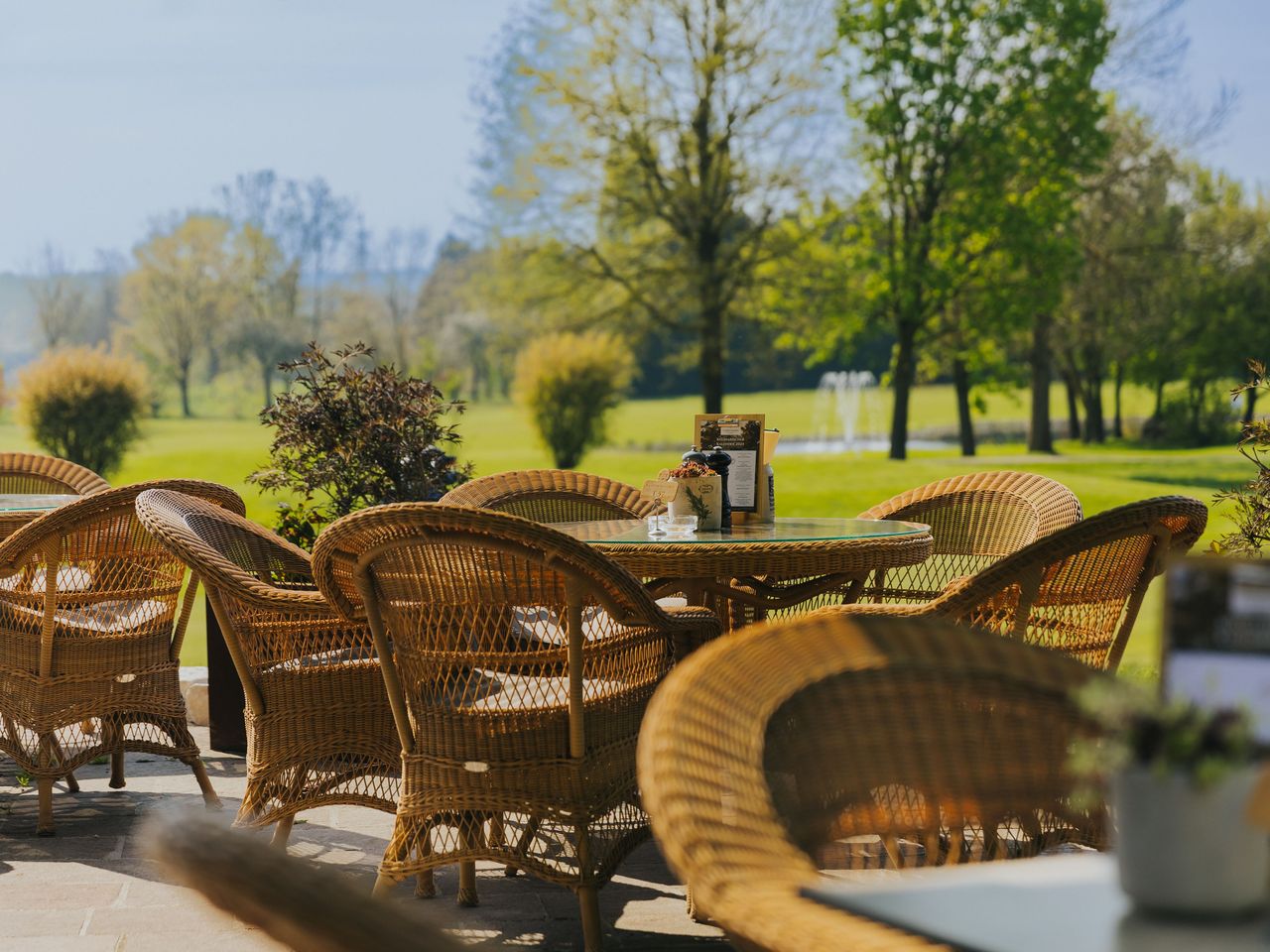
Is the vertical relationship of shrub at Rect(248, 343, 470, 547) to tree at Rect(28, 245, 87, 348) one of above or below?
below

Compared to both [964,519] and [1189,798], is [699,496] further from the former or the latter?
[1189,798]

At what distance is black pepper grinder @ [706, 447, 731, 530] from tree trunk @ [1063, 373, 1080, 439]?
10.1m

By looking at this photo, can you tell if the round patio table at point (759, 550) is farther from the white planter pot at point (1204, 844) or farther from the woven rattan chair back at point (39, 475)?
the woven rattan chair back at point (39, 475)

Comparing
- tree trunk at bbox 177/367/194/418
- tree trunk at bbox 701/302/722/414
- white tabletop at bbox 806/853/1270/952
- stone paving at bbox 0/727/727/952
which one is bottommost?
stone paving at bbox 0/727/727/952

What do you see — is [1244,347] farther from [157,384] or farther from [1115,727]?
→ [1115,727]

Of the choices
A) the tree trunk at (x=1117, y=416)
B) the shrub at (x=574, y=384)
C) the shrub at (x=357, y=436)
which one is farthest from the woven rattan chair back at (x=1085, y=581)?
the tree trunk at (x=1117, y=416)

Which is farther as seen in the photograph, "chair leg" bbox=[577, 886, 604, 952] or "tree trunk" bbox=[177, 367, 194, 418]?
"tree trunk" bbox=[177, 367, 194, 418]

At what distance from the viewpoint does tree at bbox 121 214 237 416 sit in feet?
38.3

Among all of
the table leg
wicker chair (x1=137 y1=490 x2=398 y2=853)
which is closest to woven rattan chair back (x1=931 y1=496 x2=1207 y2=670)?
wicker chair (x1=137 y1=490 x2=398 y2=853)

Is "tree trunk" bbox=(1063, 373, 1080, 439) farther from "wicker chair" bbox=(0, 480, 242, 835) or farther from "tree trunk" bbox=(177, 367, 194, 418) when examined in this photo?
"wicker chair" bbox=(0, 480, 242, 835)

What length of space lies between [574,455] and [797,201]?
2929 mm

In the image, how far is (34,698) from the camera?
3.46 m

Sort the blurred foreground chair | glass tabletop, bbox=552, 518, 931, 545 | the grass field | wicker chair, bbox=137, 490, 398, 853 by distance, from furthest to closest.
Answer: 1. the grass field
2. glass tabletop, bbox=552, 518, 931, 545
3. wicker chair, bbox=137, 490, 398, 853
4. the blurred foreground chair

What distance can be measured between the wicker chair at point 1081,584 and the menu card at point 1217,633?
1.50 m
